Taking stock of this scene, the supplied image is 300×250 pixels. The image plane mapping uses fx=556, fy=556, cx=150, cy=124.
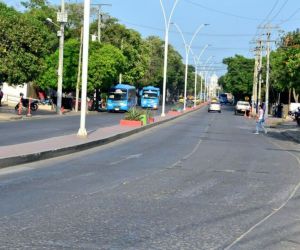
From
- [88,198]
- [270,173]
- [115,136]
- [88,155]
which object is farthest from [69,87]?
[88,198]

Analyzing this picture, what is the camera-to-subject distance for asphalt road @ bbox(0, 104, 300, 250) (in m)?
6.63

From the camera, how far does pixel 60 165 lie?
14.0 metres

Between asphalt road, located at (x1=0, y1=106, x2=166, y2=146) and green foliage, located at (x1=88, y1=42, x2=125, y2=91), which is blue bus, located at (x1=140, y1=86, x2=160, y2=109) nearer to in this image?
green foliage, located at (x1=88, y1=42, x2=125, y2=91)

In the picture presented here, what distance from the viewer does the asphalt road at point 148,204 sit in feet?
21.7

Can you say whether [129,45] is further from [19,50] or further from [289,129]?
[289,129]

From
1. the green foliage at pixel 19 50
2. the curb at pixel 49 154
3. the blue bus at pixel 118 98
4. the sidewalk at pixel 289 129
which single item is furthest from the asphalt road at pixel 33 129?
the blue bus at pixel 118 98

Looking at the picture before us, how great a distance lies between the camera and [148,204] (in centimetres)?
891

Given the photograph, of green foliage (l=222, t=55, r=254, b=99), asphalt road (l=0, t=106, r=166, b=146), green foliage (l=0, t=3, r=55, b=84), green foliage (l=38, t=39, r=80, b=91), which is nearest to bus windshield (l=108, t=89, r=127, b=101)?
green foliage (l=38, t=39, r=80, b=91)

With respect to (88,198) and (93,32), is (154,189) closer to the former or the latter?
(88,198)

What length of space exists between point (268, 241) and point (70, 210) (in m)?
2.96

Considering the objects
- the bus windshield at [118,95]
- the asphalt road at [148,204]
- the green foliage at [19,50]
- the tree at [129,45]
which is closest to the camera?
the asphalt road at [148,204]

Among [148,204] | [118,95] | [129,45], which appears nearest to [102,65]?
[118,95]

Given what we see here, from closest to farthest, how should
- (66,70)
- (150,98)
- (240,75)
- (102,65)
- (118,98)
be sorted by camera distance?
(66,70) < (102,65) < (118,98) < (150,98) < (240,75)

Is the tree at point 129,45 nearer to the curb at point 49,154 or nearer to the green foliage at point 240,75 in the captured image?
the green foliage at point 240,75
